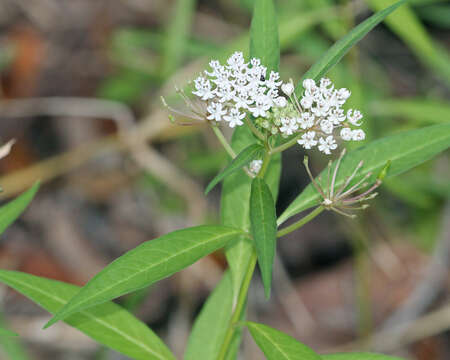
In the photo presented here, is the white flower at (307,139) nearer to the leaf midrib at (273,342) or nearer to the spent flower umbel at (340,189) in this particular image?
the spent flower umbel at (340,189)

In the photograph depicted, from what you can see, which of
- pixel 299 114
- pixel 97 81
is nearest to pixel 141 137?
pixel 97 81

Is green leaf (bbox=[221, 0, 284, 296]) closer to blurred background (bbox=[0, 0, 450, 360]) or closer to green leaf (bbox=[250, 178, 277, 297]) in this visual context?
green leaf (bbox=[250, 178, 277, 297])

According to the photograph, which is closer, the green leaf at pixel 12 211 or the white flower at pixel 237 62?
the white flower at pixel 237 62

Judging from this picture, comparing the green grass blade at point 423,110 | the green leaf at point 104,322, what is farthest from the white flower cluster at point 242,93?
the green grass blade at point 423,110

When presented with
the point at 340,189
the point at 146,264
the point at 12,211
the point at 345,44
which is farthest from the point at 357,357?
the point at 12,211

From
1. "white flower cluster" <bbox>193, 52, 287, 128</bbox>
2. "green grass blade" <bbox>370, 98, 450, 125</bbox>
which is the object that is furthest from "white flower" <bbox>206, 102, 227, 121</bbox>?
"green grass blade" <bbox>370, 98, 450, 125</bbox>

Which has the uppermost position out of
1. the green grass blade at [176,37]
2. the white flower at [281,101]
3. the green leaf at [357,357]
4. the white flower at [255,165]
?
the green grass blade at [176,37]

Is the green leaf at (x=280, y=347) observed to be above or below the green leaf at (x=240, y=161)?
below

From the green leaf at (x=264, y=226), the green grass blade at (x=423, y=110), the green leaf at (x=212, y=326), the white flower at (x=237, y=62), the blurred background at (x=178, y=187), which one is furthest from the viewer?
the blurred background at (x=178, y=187)
